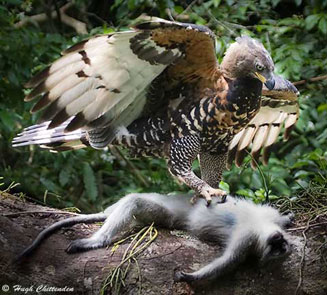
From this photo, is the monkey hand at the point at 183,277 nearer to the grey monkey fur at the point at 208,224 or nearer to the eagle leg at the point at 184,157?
the grey monkey fur at the point at 208,224

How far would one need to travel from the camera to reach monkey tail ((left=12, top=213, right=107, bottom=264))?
2.59m

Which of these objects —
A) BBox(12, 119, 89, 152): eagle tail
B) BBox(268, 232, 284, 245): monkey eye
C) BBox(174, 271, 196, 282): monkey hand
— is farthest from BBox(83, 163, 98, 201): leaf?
BBox(268, 232, 284, 245): monkey eye

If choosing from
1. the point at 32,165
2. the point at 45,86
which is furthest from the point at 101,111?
the point at 32,165

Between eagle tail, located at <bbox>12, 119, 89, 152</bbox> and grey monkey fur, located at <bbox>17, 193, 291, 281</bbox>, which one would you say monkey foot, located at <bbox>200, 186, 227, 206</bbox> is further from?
eagle tail, located at <bbox>12, 119, 89, 152</bbox>

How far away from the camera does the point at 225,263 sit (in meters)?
2.54

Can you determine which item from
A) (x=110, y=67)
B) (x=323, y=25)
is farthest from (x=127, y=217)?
(x=323, y=25)

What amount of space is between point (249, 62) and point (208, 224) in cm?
88

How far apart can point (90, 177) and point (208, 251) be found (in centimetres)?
224

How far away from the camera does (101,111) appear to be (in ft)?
10.7

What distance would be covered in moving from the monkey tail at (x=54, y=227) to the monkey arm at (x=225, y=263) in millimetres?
517

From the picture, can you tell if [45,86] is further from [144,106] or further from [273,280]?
[273,280]

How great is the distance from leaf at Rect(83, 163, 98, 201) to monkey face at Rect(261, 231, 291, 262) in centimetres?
238

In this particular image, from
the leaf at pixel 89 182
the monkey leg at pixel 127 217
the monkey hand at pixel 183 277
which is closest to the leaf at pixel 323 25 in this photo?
the leaf at pixel 89 182

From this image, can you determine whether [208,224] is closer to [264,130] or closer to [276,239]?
[276,239]
